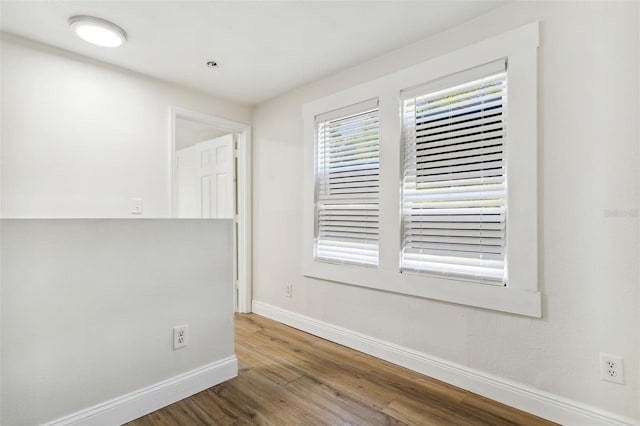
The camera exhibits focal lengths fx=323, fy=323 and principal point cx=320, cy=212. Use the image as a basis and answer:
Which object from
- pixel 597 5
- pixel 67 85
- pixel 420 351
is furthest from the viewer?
pixel 67 85

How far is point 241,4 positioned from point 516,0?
1.60 m

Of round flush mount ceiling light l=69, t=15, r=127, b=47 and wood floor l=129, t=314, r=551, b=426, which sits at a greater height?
round flush mount ceiling light l=69, t=15, r=127, b=47

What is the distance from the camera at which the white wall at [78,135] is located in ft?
7.45

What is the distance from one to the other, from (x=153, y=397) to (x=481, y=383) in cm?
190

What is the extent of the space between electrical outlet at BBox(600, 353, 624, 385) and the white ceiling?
78.4 inches

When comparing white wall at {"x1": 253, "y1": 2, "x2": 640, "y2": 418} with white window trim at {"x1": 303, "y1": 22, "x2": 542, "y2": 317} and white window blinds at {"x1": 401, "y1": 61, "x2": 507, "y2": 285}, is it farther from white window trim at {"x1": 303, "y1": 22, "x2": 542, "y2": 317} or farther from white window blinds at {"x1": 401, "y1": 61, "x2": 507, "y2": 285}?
white window blinds at {"x1": 401, "y1": 61, "x2": 507, "y2": 285}

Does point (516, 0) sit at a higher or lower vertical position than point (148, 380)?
higher

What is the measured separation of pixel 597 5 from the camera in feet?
5.29

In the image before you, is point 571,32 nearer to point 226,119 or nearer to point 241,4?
point 241,4

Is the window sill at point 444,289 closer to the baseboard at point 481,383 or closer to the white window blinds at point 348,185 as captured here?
the white window blinds at point 348,185

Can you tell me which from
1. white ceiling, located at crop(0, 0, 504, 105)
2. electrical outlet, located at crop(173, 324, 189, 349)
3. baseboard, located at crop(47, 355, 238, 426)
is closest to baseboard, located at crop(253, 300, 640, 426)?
baseboard, located at crop(47, 355, 238, 426)

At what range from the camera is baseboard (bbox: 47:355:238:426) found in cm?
156

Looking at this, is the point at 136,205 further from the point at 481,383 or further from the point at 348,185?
the point at 481,383

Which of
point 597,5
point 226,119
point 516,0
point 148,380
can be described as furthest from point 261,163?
point 597,5
